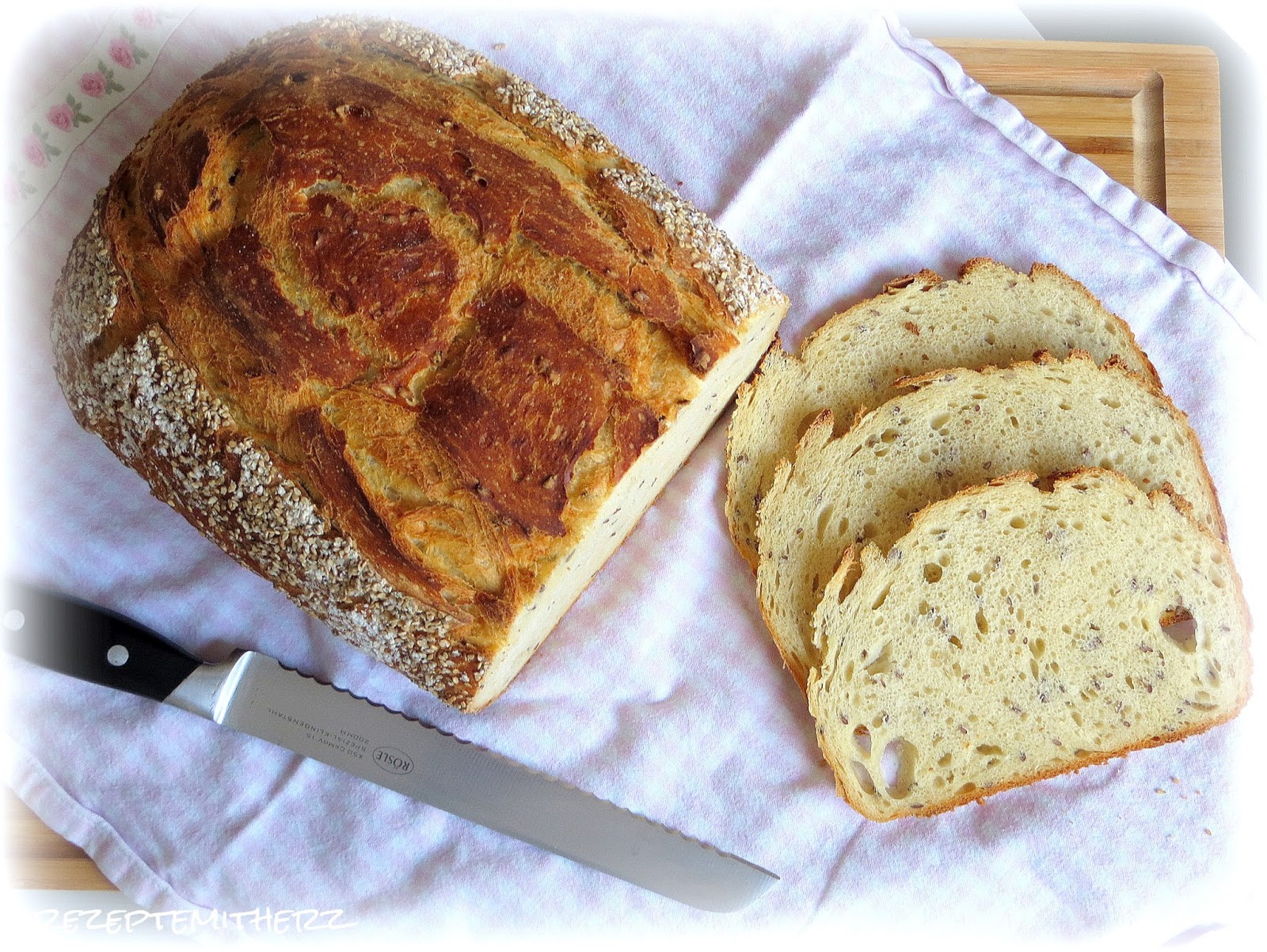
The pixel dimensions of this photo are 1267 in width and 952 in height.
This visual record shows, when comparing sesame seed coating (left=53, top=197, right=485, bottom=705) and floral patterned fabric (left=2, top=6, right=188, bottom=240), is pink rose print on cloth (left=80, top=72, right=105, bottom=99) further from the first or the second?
sesame seed coating (left=53, top=197, right=485, bottom=705)

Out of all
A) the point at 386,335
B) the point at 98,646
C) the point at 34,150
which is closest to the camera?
the point at 386,335

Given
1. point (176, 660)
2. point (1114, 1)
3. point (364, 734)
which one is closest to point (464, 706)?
point (364, 734)

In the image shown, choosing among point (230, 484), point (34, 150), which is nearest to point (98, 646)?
point (230, 484)

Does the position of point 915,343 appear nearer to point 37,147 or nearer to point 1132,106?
point 1132,106

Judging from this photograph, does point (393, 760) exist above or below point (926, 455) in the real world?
below

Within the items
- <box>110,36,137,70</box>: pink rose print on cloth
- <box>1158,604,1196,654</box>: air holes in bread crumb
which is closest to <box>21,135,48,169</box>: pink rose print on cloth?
<box>110,36,137,70</box>: pink rose print on cloth
